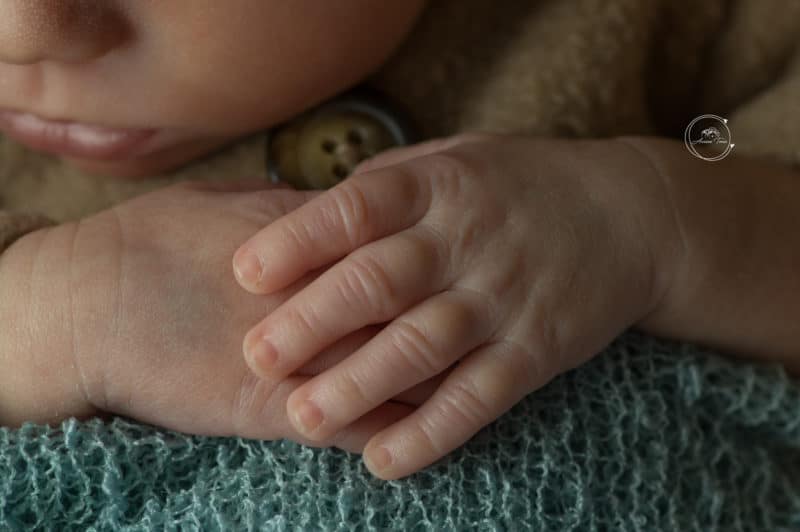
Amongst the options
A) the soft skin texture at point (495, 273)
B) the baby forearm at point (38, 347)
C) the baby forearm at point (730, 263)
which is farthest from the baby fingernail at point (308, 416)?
the baby forearm at point (730, 263)

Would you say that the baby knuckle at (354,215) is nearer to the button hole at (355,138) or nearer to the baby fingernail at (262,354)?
the baby fingernail at (262,354)

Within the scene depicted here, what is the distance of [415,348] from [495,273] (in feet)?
0.22

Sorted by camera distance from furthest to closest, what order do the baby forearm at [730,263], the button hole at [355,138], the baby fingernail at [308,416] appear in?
Answer: the button hole at [355,138]
the baby forearm at [730,263]
the baby fingernail at [308,416]

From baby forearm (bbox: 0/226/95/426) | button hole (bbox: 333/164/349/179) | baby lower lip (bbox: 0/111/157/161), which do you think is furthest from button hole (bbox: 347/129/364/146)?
baby forearm (bbox: 0/226/95/426)

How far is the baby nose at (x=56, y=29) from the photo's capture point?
527 mm

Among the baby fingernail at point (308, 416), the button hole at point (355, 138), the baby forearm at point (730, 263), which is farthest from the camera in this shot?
the button hole at point (355, 138)

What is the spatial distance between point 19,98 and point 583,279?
0.39 metres

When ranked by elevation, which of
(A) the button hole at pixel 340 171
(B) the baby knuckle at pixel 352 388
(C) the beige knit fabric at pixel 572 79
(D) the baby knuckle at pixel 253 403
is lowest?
(D) the baby knuckle at pixel 253 403

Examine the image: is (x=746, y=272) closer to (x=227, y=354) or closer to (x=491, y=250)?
(x=491, y=250)

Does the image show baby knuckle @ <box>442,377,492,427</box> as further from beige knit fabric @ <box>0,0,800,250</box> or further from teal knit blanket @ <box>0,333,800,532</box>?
beige knit fabric @ <box>0,0,800,250</box>

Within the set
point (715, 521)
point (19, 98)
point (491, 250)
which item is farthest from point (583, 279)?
point (19, 98)

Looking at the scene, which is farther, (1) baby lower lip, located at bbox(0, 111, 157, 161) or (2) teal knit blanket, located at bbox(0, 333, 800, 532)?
(1) baby lower lip, located at bbox(0, 111, 157, 161)

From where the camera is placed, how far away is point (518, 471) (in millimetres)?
537

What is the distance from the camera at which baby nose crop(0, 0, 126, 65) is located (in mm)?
527
